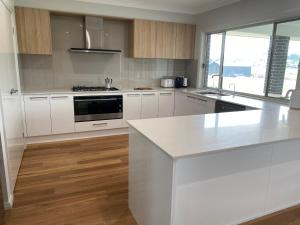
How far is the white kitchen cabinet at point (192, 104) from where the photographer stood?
3848 mm

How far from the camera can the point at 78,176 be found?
112 inches

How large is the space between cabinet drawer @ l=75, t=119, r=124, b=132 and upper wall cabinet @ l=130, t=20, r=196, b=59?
4.55ft

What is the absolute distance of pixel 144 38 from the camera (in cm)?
452

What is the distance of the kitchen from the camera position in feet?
5.52

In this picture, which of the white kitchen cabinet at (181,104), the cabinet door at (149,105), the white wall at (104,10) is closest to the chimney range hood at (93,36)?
the white wall at (104,10)

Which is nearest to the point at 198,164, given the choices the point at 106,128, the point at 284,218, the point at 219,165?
the point at 219,165

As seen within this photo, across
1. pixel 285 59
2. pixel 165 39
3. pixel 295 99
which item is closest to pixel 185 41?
pixel 165 39

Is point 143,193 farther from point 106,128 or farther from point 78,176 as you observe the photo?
point 106,128

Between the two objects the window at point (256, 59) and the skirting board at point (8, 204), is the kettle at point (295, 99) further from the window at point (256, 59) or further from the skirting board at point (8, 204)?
the skirting board at point (8, 204)

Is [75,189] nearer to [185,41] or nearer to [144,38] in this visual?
[144,38]

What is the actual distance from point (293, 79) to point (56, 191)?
3.46 metres

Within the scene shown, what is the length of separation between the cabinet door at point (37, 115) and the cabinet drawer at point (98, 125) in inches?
20.4

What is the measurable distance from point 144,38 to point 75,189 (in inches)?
124

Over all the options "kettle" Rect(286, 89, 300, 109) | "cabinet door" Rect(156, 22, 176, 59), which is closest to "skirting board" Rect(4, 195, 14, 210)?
"kettle" Rect(286, 89, 300, 109)
